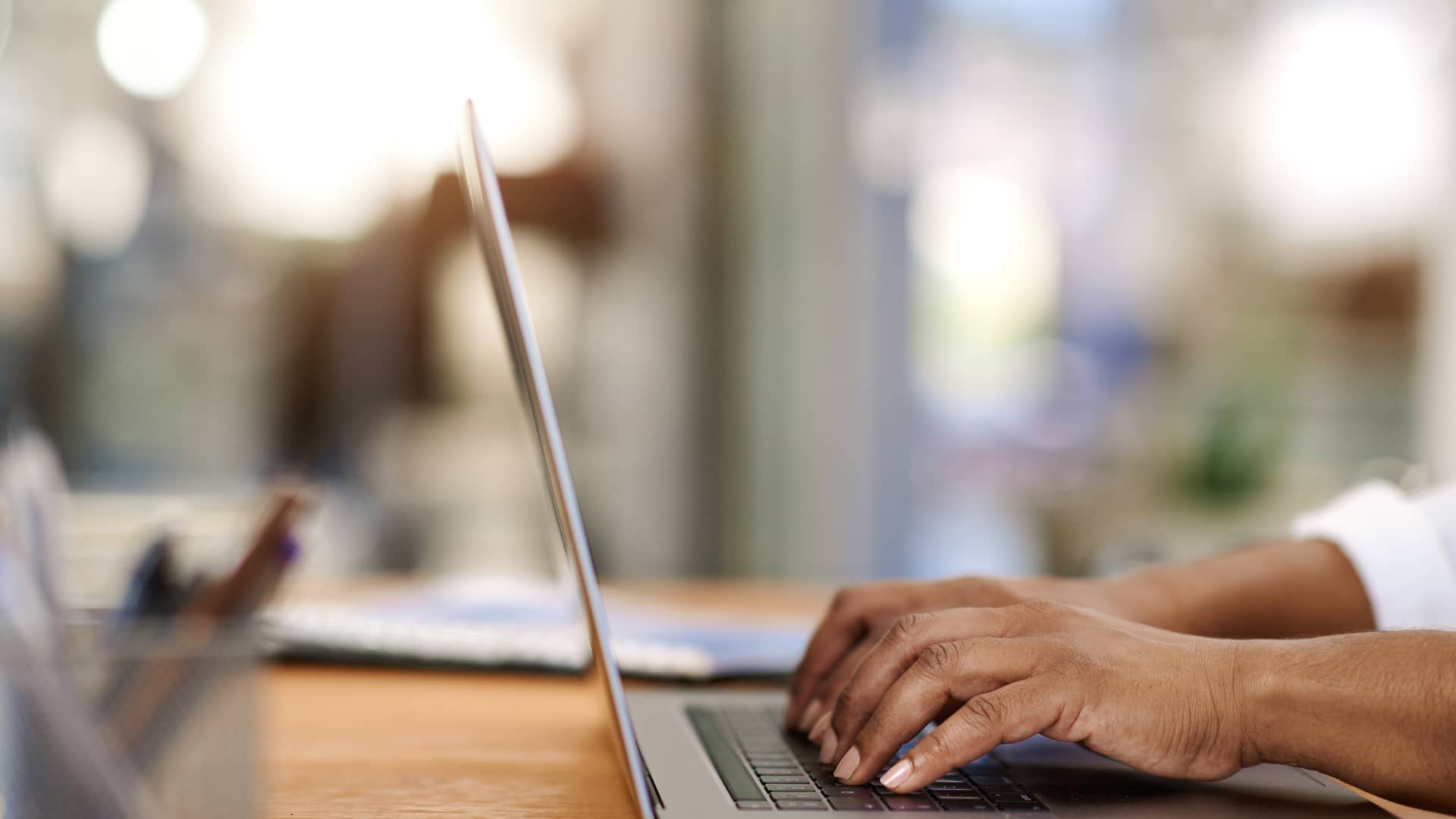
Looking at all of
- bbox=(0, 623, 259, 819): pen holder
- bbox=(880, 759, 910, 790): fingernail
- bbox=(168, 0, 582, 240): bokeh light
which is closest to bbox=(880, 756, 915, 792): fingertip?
bbox=(880, 759, 910, 790): fingernail

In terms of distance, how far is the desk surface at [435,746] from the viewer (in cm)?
56

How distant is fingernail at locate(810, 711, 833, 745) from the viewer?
2.06 feet

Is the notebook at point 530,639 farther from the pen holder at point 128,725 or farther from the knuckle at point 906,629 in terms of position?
the pen holder at point 128,725

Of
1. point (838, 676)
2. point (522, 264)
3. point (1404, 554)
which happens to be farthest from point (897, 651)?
point (522, 264)

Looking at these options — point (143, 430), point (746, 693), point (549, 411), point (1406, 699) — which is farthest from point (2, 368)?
point (1406, 699)

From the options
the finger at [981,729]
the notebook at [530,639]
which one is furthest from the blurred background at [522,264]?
the finger at [981,729]

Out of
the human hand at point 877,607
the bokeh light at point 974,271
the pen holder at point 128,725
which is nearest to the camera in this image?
the pen holder at point 128,725

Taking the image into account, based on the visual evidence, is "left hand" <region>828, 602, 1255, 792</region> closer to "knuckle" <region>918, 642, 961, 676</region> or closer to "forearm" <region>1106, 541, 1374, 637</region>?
"knuckle" <region>918, 642, 961, 676</region>

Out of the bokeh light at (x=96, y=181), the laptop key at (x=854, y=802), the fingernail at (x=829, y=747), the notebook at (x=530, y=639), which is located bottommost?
the notebook at (x=530, y=639)

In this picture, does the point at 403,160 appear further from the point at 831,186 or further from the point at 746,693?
the point at 746,693

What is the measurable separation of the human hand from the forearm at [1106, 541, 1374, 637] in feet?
0.07

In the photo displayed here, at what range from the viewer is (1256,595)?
0.79 metres

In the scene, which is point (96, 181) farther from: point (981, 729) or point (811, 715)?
point (981, 729)

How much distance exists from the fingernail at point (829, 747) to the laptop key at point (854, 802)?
0.06 m
